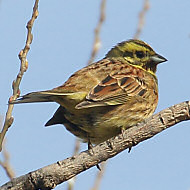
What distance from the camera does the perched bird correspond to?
3875 mm

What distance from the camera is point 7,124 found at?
2.33 m

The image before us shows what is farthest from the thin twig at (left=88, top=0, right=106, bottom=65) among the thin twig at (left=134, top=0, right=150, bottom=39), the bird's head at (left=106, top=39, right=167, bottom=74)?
the bird's head at (left=106, top=39, right=167, bottom=74)

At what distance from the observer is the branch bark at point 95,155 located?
2.91 metres

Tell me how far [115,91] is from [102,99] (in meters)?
0.32

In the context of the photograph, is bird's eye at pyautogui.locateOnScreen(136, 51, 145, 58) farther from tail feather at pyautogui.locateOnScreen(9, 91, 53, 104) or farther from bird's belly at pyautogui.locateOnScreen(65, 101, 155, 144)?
tail feather at pyautogui.locateOnScreen(9, 91, 53, 104)

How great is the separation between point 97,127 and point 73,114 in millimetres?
237

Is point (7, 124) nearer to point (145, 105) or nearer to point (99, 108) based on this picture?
point (99, 108)

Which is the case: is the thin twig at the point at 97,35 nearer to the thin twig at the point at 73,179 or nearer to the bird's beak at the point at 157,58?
the thin twig at the point at 73,179

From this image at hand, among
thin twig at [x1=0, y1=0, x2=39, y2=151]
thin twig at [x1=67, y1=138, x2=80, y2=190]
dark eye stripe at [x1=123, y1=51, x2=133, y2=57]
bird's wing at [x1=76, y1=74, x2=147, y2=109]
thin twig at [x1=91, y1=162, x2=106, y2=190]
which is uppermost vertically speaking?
thin twig at [x1=0, y1=0, x2=39, y2=151]

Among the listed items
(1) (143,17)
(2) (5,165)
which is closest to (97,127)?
(1) (143,17)

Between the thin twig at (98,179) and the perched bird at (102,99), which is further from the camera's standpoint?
the perched bird at (102,99)

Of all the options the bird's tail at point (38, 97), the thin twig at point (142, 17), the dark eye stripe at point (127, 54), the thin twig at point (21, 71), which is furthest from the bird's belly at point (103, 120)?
the thin twig at point (21, 71)

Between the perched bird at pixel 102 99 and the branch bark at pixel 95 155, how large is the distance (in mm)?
629

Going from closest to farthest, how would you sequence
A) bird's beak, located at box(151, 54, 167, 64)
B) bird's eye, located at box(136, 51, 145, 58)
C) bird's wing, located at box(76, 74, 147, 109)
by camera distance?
bird's wing, located at box(76, 74, 147, 109) → bird's beak, located at box(151, 54, 167, 64) → bird's eye, located at box(136, 51, 145, 58)
